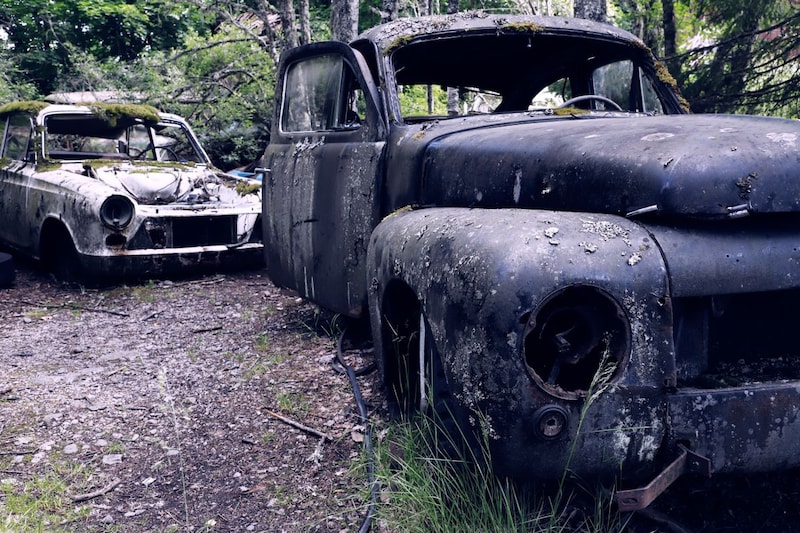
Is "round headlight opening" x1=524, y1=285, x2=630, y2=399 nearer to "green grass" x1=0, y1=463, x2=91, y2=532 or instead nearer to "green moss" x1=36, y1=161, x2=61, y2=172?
"green grass" x1=0, y1=463, x2=91, y2=532

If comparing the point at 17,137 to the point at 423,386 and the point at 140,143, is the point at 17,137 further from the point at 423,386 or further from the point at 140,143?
the point at 423,386

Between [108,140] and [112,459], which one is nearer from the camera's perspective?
[112,459]

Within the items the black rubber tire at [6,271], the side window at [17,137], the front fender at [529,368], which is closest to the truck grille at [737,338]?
the front fender at [529,368]

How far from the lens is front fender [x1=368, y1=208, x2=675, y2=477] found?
1979 millimetres

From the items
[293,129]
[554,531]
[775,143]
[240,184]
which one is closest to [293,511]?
[554,531]

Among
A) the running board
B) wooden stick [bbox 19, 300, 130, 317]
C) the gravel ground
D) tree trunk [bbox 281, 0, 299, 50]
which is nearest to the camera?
the running board


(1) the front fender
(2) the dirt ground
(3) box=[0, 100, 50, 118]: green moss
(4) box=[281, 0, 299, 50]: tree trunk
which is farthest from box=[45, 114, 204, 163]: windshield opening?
(1) the front fender

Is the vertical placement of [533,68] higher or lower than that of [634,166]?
higher

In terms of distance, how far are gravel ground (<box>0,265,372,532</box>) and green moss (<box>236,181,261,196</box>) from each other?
5.45 ft

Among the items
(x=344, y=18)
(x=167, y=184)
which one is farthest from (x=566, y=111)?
(x=344, y=18)

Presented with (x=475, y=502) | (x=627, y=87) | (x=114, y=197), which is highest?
(x=627, y=87)

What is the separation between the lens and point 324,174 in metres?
4.12

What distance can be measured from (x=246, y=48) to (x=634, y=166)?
37.0 ft

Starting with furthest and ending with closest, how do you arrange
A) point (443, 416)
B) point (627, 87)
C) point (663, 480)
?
1. point (627, 87)
2. point (443, 416)
3. point (663, 480)
